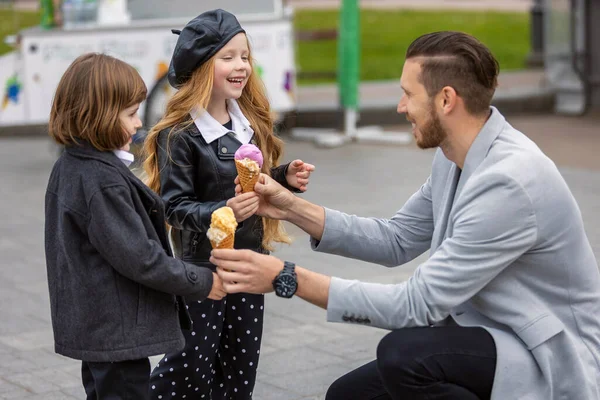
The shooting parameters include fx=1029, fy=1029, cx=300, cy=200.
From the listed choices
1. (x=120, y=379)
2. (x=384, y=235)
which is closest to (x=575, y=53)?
(x=384, y=235)

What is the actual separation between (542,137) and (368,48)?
808 centimetres

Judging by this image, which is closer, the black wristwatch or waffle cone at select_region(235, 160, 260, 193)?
the black wristwatch

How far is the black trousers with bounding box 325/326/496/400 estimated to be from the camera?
9.79 ft

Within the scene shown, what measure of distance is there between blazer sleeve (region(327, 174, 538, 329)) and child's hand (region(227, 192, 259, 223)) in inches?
17.4

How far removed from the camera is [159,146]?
3.50 m

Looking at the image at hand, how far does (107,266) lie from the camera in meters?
2.99

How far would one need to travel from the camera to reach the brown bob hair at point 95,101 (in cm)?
297

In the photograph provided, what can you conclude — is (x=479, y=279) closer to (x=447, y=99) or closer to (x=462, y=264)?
(x=462, y=264)

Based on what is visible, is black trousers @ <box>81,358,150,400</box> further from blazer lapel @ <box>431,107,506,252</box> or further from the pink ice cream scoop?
blazer lapel @ <box>431,107,506,252</box>

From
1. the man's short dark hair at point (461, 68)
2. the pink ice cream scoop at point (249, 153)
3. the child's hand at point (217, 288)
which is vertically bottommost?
the child's hand at point (217, 288)

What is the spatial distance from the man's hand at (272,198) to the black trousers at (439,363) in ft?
2.05

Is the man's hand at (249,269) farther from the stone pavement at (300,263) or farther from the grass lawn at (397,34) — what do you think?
the grass lawn at (397,34)

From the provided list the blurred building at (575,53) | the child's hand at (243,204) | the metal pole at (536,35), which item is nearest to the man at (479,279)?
the child's hand at (243,204)

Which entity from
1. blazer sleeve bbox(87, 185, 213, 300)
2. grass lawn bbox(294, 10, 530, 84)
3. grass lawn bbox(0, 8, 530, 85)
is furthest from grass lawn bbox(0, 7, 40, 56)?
blazer sleeve bbox(87, 185, 213, 300)
